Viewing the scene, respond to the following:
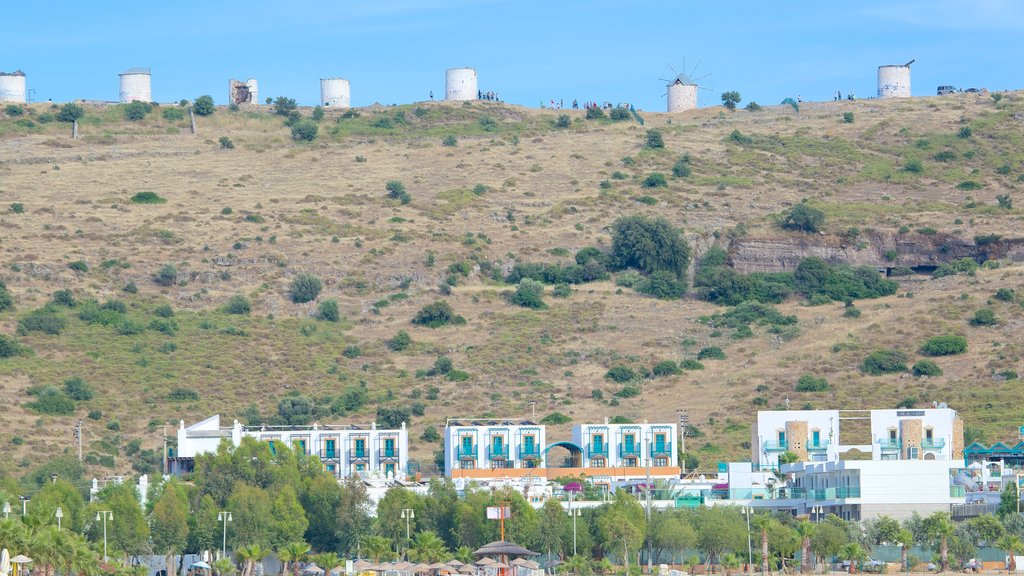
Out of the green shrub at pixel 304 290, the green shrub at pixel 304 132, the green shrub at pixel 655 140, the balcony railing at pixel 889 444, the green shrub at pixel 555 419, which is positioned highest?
the green shrub at pixel 304 132

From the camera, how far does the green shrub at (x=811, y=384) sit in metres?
114

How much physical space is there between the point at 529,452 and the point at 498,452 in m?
1.63

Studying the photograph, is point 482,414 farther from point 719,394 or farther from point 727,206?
point 727,206

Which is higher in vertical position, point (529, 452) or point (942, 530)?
point (529, 452)

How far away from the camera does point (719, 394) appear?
115m

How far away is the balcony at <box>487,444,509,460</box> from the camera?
3937 inches

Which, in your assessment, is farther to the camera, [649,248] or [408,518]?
[649,248]

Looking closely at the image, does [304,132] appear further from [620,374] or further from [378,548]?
[378,548]

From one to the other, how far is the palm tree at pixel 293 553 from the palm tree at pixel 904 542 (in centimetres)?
2327

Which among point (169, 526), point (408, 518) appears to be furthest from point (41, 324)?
point (408, 518)

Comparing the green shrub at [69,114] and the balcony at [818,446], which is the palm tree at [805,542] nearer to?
the balcony at [818,446]

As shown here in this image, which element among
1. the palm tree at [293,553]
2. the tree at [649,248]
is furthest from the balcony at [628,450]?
the tree at [649,248]

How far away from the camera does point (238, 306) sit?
130500mm

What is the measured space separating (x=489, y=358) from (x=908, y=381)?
82.9 ft
